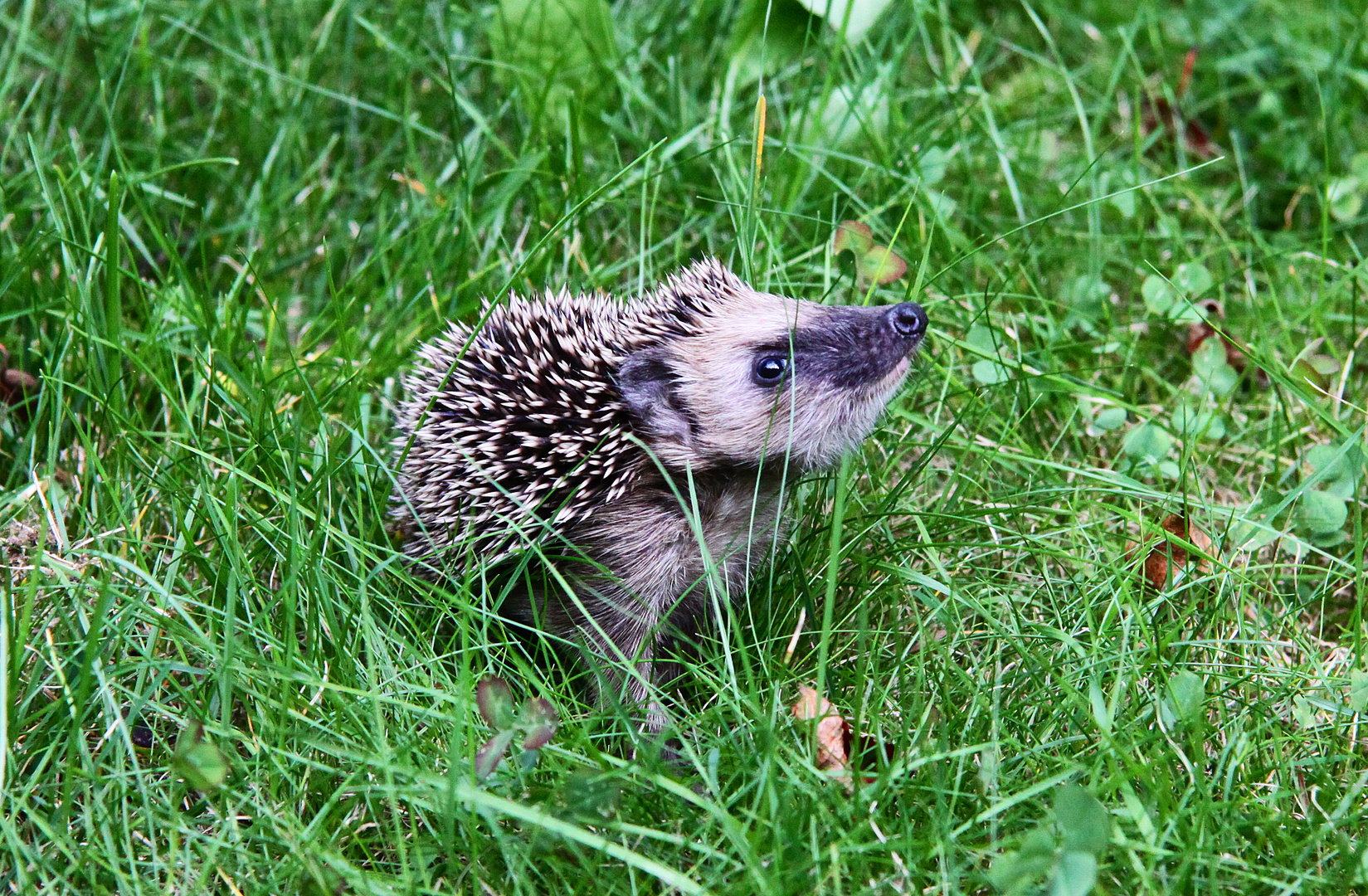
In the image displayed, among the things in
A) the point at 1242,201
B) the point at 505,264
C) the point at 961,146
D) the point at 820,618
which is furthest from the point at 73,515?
the point at 1242,201

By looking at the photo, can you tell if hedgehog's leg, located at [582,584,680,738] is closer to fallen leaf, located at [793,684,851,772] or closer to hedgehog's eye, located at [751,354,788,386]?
fallen leaf, located at [793,684,851,772]

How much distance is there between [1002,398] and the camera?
5.16 m

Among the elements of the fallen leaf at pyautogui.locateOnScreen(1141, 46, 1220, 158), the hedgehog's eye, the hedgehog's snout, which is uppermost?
the fallen leaf at pyautogui.locateOnScreen(1141, 46, 1220, 158)

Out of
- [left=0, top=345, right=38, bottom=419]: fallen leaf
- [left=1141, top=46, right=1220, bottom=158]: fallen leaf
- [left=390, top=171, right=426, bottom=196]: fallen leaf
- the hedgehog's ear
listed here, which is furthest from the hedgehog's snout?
[left=0, top=345, right=38, bottom=419]: fallen leaf

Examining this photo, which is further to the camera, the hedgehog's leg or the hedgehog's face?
the hedgehog's face

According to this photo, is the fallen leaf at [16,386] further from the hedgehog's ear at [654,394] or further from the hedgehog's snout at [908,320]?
the hedgehog's snout at [908,320]

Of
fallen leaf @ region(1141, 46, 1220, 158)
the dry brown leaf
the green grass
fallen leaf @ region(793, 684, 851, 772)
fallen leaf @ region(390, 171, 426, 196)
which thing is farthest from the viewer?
fallen leaf @ region(1141, 46, 1220, 158)

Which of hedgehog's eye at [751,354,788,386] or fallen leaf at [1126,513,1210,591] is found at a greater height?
hedgehog's eye at [751,354,788,386]

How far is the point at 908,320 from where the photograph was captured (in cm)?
438

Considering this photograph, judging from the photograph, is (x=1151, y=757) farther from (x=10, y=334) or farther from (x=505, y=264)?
(x=10, y=334)

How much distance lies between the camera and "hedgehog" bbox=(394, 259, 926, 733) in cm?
431

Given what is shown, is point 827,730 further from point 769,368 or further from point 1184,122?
point 1184,122

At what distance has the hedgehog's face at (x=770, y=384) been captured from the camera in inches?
173

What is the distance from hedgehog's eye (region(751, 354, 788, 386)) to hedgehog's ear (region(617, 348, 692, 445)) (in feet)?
0.94
